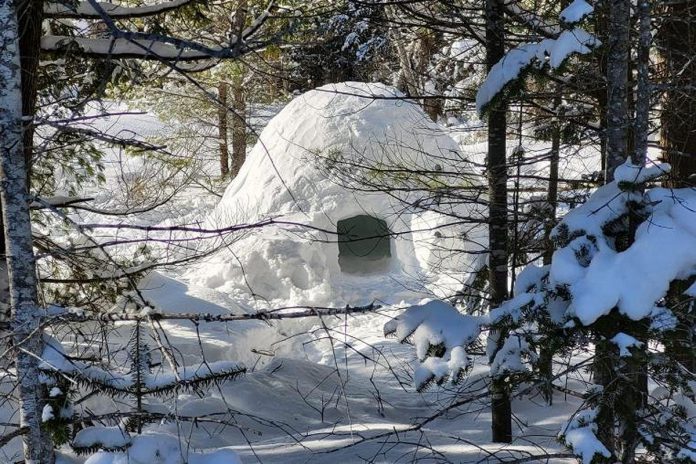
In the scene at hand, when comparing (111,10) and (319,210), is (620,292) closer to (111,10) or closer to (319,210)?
(111,10)

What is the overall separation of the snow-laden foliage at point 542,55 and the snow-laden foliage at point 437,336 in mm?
1486

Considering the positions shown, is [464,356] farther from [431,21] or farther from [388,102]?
[388,102]

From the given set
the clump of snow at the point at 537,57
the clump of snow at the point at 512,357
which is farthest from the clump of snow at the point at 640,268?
the clump of snow at the point at 537,57

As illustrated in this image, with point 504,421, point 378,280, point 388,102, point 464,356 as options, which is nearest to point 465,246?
point 378,280

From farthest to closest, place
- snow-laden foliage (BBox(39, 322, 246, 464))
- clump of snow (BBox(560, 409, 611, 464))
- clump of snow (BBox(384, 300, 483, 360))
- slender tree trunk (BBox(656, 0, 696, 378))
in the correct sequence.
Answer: slender tree trunk (BBox(656, 0, 696, 378)) → clump of snow (BBox(384, 300, 483, 360)) → clump of snow (BBox(560, 409, 611, 464)) → snow-laden foliage (BBox(39, 322, 246, 464))

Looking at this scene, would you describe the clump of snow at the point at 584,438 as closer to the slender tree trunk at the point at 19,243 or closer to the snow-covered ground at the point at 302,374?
the snow-covered ground at the point at 302,374

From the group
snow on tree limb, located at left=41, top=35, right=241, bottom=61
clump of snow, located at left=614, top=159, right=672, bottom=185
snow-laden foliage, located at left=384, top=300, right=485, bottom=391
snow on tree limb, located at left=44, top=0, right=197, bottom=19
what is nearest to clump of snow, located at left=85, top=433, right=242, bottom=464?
snow-laden foliage, located at left=384, top=300, right=485, bottom=391

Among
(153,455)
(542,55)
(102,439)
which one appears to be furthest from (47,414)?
(542,55)

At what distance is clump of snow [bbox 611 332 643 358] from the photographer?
3.16 meters

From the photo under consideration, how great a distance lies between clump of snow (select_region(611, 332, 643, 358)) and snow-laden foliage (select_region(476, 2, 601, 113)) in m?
1.48

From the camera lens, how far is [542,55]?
3982mm

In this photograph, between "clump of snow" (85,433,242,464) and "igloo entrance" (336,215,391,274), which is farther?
"igloo entrance" (336,215,391,274)

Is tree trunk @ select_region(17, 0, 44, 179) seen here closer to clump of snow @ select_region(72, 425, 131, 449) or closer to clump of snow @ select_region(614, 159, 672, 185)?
clump of snow @ select_region(72, 425, 131, 449)

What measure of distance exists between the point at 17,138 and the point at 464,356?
8.56 ft
